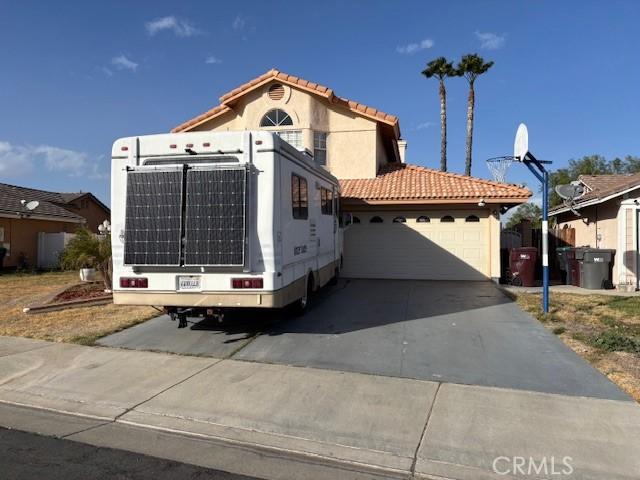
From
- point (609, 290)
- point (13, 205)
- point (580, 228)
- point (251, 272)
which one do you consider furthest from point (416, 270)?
point (13, 205)

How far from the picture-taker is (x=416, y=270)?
1576 cm

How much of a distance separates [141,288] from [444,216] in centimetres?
1072

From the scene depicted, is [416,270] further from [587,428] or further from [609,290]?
[587,428]

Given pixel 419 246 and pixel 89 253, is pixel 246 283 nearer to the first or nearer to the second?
pixel 89 253

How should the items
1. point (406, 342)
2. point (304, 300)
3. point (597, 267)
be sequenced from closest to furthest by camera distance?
point (406, 342) → point (304, 300) → point (597, 267)

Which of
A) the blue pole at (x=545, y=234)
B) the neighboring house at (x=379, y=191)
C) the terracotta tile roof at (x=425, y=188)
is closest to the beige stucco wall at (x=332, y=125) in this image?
the neighboring house at (x=379, y=191)

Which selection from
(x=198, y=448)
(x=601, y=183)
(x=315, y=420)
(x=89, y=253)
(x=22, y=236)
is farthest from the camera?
(x=22, y=236)

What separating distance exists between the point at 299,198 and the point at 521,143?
461 cm

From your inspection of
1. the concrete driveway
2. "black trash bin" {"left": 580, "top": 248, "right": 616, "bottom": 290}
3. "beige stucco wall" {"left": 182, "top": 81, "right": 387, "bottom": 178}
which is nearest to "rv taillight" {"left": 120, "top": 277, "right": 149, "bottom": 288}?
the concrete driveway

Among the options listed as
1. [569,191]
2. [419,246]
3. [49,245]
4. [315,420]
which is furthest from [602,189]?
[49,245]

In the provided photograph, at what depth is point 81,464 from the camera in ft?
13.0

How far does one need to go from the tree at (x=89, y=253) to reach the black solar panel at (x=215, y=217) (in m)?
6.77

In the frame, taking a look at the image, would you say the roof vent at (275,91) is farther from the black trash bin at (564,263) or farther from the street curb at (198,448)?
the street curb at (198,448)

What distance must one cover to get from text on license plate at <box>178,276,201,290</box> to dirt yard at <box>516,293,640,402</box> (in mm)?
5606
